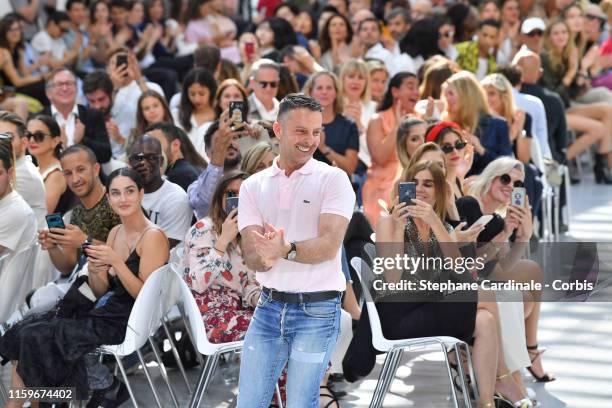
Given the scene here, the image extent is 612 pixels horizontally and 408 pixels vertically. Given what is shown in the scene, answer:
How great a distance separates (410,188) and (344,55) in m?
5.93

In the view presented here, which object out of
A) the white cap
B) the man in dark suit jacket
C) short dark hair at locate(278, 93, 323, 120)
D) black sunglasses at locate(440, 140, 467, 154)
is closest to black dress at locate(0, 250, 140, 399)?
short dark hair at locate(278, 93, 323, 120)

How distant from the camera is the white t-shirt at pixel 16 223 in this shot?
605 centimetres

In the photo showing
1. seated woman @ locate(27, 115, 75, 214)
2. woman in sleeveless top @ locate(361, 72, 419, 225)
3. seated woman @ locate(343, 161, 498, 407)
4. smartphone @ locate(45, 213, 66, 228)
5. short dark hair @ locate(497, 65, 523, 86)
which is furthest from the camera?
short dark hair @ locate(497, 65, 523, 86)

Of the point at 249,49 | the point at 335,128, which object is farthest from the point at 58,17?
the point at 335,128

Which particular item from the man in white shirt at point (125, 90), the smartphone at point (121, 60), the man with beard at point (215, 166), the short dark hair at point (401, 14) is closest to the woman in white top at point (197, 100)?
the man in white shirt at point (125, 90)

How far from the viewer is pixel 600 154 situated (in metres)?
11.5

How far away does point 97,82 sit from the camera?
8836 millimetres

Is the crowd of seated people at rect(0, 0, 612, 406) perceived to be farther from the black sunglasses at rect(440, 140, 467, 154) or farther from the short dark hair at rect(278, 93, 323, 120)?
the short dark hair at rect(278, 93, 323, 120)

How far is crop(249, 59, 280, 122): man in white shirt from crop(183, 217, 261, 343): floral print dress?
109 inches

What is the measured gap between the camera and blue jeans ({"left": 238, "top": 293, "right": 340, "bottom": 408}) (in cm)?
427

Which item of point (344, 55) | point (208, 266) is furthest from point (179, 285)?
point (344, 55)

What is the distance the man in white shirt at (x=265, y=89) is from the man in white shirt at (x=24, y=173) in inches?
78.8

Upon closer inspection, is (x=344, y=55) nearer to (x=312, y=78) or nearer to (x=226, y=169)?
(x=312, y=78)

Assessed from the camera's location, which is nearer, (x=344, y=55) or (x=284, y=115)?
(x=284, y=115)
